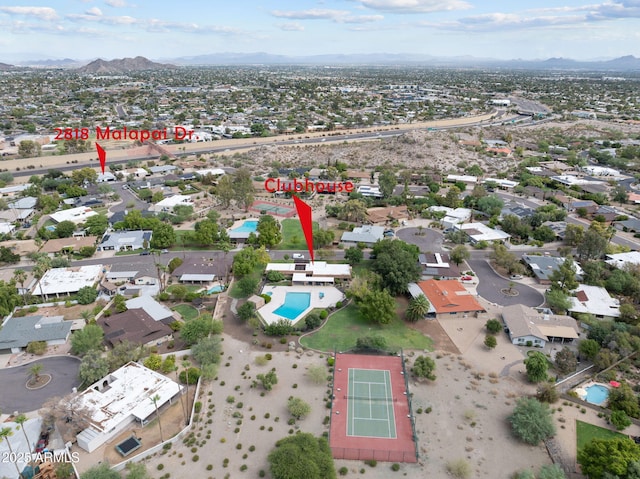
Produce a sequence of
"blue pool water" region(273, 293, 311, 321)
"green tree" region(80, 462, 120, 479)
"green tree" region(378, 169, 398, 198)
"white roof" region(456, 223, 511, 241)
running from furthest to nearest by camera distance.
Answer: "green tree" region(378, 169, 398, 198) → "white roof" region(456, 223, 511, 241) → "blue pool water" region(273, 293, 311, 321) → "green tree" region(80, 462, 120, 479)

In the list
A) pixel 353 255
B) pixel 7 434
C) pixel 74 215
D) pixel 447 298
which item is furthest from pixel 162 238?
pixel 447 298

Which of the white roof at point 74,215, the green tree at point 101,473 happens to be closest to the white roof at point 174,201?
the white roof at point 74,215

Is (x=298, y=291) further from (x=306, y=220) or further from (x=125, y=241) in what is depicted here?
(x=125, y=241)

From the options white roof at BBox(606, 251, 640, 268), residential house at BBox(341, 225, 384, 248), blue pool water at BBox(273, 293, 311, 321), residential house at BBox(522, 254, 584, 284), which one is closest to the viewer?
blue pool water at BBox(273, 293, 311, 321)

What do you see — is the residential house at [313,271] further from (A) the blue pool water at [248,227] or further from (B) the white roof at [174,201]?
(B) the white roof at [174,201]

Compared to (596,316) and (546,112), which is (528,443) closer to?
(596,316)

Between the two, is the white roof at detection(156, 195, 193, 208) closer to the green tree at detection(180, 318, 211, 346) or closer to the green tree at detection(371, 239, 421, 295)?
the green tree at detection(180, 318, 211, 346)

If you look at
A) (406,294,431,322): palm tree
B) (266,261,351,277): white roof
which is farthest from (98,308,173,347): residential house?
(406,294,431,322): palm tree
